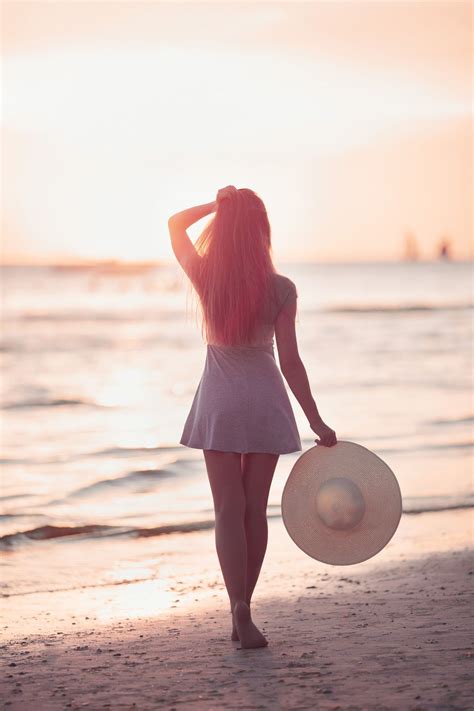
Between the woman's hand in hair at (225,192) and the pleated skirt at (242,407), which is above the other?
the woman's hand in hair at (225,192)

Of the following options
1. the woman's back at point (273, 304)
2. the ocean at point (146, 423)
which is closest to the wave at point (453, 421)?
the ocean at point (146, 423)

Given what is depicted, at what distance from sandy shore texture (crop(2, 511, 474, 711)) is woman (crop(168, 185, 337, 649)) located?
36 cm

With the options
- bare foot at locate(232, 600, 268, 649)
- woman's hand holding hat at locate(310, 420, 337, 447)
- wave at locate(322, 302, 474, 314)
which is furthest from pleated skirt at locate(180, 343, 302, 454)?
wave at locate(322, 302, 474, 314)

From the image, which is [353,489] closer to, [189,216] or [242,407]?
[242,407]

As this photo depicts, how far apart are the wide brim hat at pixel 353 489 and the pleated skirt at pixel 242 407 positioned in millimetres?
217

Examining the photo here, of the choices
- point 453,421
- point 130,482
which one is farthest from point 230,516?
point 453,421

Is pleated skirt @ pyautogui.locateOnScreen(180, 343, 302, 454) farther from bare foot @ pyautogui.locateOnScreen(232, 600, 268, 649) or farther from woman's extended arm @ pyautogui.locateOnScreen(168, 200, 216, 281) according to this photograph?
bare foot @ pyautogui.locateOnScreen(232, 600, 268, 649)

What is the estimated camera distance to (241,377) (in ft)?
14.2

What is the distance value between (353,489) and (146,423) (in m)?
9.07

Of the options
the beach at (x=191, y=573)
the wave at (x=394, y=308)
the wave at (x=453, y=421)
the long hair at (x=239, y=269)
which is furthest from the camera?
the wave at (x=394, y=308)

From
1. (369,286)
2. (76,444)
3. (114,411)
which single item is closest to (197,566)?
(76,444)

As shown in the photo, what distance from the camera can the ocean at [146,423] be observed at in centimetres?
755

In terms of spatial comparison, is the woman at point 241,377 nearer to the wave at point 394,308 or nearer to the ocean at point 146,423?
the ocean at point 146,423

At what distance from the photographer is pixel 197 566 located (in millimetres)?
6418
